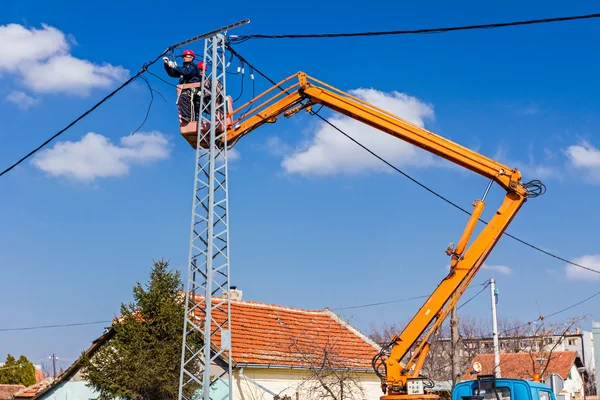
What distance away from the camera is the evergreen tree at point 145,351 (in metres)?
19.3

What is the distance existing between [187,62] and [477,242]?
7524 mm

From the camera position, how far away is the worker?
1669 centimetres

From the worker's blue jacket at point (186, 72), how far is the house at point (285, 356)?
8.24 m

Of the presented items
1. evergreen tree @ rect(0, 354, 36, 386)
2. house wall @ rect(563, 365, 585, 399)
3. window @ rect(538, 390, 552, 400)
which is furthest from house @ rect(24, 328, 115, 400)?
house wall @ rect(563, 365, 585, 399)

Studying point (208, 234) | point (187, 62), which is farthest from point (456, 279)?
point (187, 62)

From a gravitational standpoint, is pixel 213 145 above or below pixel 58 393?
above

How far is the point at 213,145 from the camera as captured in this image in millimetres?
16016

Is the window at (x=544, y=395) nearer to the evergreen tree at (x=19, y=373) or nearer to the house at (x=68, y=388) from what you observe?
the house at (x=68, y=388)

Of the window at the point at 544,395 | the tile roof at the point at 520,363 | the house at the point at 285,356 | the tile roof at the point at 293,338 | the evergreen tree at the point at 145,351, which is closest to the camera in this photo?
the window at the point at 544,395

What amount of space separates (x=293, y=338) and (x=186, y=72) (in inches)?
438

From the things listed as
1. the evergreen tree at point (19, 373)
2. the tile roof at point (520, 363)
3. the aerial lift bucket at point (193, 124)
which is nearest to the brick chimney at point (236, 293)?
the aerial lift bucket at point (193, 124)

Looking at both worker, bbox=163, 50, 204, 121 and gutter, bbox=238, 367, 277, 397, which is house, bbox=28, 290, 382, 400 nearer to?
gutter, bbox=238, 367, 277, 397

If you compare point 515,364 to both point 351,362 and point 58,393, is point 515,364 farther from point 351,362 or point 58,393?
point 58,393

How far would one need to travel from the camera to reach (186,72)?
16.9 meters
